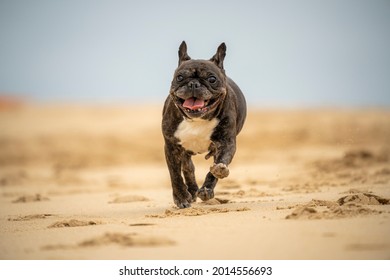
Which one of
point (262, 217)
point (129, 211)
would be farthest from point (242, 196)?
point (262, 217)

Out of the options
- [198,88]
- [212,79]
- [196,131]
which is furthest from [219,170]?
[212,79]

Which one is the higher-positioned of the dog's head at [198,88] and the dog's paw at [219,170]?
the dog's head at [198,88]

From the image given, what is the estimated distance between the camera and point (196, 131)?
806 centimetres

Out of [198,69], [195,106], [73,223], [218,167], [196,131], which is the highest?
[198,69]

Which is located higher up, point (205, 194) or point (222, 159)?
point (222, 159)

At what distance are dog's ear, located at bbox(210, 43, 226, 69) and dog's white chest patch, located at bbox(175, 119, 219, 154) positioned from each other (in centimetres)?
81

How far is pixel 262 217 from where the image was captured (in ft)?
22.3

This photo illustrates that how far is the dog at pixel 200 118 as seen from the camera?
7738mm

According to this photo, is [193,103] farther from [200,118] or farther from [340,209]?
[340,209]

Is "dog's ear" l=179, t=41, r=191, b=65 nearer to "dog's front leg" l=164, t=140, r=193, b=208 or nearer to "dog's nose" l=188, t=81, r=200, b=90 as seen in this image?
"dog's nose" l=188, t=81, r=200, b=90

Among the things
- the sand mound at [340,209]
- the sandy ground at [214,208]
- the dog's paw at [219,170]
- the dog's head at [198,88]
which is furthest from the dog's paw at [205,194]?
the sand mound at [340,209]

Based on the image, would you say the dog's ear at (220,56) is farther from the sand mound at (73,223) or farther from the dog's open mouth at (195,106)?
the sand mound at (73,223)

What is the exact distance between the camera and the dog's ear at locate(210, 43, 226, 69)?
8422 millimetres

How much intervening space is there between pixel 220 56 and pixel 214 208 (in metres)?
1.95
